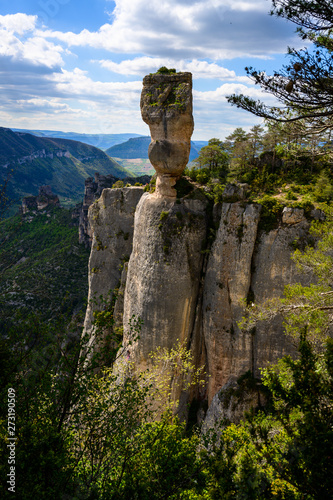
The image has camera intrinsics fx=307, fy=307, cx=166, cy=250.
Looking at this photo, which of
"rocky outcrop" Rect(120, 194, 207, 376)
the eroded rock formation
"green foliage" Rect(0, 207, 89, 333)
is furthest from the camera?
"green foliage" Rect(0, 207, 89, 333)

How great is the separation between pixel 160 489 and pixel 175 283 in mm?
15223

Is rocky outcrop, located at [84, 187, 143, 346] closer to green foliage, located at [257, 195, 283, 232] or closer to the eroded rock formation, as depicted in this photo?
the eroded rock formation

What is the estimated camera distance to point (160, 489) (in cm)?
1069

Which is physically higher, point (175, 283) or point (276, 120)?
point (276, 120)

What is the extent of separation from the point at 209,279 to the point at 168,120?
13732mm

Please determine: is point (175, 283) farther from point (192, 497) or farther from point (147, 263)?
point (192, 497)

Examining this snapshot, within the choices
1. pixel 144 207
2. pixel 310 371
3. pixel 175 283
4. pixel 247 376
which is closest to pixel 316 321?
pixel 310 371

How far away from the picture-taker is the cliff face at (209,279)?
856 inches

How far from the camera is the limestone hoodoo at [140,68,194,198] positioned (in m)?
25.7

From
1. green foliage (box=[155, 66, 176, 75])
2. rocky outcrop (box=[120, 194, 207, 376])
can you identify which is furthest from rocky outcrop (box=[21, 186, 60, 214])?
rocky outcrop (box=[120, 194, 207, 376])

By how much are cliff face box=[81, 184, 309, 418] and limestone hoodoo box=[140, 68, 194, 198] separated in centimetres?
274

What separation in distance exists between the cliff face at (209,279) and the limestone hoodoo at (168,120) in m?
2.74

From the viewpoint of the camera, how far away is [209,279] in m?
24.6

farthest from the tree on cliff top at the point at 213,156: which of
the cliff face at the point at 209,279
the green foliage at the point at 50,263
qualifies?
the green foliage at the point at 50,263
